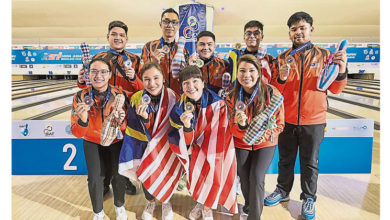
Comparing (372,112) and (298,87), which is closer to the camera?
(298,87)

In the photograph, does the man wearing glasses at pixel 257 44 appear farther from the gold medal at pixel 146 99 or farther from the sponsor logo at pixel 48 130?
the sponsor logo at pixel 48 130

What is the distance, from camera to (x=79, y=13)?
3840 mm

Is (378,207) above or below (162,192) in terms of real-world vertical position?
below

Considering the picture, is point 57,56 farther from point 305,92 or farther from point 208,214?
point 305,92

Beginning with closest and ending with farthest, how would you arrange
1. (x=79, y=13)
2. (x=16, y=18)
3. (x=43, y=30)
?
(x=16, y=18)
(x=79, y=13)
(x=43, y=30)

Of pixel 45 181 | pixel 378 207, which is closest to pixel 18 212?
pixel 45 181

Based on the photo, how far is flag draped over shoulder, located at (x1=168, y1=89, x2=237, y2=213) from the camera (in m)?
1.96

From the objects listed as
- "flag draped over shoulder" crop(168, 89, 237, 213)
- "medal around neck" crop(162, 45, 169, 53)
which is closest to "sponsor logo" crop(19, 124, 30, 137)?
"medal around neck" crop(162, 45, 169, 53)

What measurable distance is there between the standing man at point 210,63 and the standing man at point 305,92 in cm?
48

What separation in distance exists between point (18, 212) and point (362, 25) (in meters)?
4.66

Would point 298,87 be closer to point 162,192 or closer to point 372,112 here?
point 162,192

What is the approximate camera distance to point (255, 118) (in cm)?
185

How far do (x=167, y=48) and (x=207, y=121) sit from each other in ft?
2.80

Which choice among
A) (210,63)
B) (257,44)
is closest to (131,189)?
(210,63)
